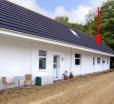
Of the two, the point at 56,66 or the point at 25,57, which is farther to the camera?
the point at 56,66

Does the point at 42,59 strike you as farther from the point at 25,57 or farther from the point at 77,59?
the point at 77,59

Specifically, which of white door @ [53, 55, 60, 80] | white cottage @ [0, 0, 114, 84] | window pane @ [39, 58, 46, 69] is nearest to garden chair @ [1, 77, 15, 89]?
white cottage @ [0, 0, 114, 84]

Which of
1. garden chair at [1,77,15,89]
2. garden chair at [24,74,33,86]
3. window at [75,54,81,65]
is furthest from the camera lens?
window at [75,54,81,65]

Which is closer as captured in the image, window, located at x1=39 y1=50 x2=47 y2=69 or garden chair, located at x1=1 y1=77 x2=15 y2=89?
garden chair, located at x1=1 y1=77 x2=15 y2=89

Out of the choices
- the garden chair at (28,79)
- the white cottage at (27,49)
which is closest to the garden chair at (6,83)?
the white cottage at (27,49)

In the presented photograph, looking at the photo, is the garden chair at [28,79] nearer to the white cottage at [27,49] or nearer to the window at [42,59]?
the white cottage at [27,49]

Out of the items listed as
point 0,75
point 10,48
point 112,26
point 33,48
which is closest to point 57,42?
point 33,48

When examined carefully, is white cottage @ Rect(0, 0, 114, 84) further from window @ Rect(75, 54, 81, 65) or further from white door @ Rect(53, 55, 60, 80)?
window @ Rect(75, 54, 81, 65)

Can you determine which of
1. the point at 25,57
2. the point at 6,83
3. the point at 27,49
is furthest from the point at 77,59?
the point at 6,83

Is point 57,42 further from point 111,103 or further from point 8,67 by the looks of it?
point 111,103

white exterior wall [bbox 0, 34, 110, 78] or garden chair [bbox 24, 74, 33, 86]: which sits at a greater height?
white exterior wall [bbox 0, 34, 110, 78]

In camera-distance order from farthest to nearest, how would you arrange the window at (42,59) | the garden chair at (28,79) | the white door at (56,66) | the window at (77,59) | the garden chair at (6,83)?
1. the window at (77,59)
2. the white door at (56,66)
3. the window at (42,59)
4. the garden chair at (28,79)
5. the garden chair at (6,83)

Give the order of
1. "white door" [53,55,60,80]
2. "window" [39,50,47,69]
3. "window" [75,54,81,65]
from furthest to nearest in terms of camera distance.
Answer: "window" [75,54,81,65]
"white door" [53,55,60,80]
"window" [39,50,47,69]

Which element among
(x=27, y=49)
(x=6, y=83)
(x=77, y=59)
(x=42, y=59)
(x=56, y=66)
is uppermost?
(x=27, y=49)
